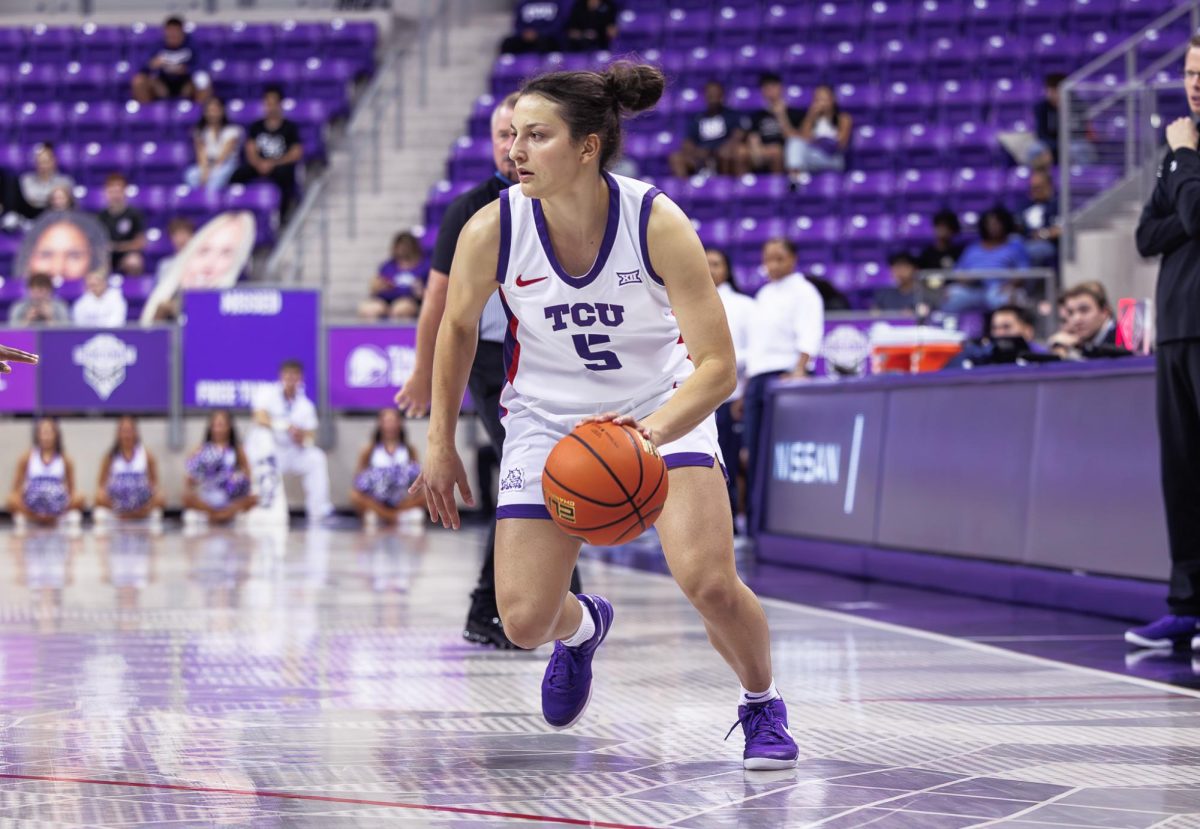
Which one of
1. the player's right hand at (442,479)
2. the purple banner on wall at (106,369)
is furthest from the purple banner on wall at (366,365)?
the player's right hand at (442,479)

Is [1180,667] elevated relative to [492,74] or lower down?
lower down

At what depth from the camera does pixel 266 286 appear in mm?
15562

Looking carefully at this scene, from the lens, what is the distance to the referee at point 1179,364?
617cm

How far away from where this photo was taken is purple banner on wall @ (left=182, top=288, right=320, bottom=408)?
15570 millimetres

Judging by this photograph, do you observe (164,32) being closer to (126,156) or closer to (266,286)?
(126,156)

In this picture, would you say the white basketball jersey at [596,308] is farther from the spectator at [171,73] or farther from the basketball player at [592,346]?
the spectator at [171,73]

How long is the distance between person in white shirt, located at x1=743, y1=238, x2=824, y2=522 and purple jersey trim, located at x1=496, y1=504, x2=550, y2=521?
7.21 m

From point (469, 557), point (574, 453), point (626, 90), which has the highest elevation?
point (626, 90)

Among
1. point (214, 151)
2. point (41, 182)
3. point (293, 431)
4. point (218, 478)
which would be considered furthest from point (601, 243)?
point (41, 182)

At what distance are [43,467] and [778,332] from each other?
737 cm

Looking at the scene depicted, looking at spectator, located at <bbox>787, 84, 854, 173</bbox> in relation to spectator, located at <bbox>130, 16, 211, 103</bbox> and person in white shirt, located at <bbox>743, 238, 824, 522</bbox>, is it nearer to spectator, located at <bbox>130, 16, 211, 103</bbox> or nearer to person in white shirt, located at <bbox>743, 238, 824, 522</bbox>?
person in white shirt, located at <bbox>743, 238, 824, 522</bbox>


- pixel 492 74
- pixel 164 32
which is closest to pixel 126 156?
pixel 164 32

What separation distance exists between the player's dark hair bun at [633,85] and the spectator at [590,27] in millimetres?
16201

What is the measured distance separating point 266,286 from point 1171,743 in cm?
1211
